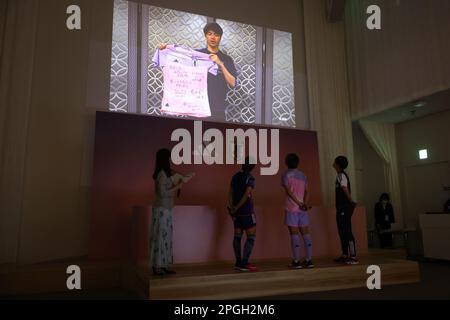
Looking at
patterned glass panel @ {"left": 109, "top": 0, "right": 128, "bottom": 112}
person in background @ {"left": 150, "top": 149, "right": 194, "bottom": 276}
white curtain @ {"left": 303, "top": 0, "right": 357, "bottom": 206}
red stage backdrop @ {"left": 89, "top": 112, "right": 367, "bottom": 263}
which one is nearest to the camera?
person in background @ {"left": 150, "top": 149, "right": 194, "bottom": 276}

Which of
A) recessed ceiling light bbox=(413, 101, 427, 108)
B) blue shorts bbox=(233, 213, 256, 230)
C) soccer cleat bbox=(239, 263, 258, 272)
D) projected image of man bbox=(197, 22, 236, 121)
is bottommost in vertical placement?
soccer cleat bbox=(239, 263, 258, 272)

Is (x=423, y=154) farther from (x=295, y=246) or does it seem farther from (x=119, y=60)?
(x=119, y=60)

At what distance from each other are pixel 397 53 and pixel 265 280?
495 centimetres

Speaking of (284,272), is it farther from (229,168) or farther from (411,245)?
(411,245)

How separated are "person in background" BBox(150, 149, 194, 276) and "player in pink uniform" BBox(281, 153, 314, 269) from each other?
1189mm

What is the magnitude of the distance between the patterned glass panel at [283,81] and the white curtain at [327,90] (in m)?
0.37

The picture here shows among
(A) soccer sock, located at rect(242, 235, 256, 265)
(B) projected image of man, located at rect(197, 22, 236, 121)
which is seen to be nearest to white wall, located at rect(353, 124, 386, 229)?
(B) projected image of man, located at rect(197, 22, 236, 121)

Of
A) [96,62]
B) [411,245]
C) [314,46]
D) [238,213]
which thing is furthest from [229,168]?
[411,245]

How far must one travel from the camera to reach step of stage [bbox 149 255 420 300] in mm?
2992

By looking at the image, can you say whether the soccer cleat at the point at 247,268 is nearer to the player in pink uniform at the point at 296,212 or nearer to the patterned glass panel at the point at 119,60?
the player in pink uniform at the point at 296,212

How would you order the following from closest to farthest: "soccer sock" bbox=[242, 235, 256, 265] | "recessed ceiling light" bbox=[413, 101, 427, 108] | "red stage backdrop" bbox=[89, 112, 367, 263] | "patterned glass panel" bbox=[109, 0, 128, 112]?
"soccer sock" bbox=[242, 235, 256, 265] < "red stage backdrop" bbox=[89, 112, 367, 263] < "patterned glass panel" bbox=[109, 0, 128, 112] < "recessed ceiling light" bbox=[413, 101, 427, 108]

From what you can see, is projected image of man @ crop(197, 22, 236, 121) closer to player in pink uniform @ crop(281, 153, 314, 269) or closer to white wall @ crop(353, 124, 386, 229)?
player in pink uniform @ crop(281, 153, 314, 269)
